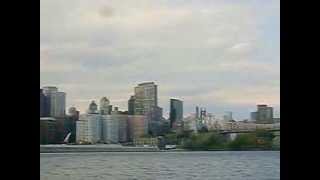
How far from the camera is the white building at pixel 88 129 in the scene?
482 centimetres

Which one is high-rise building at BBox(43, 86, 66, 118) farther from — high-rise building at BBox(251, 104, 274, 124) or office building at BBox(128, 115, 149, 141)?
office building at BBox(128, 115, 149, 141)

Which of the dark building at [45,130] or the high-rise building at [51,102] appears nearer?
the dark building at [45,130]

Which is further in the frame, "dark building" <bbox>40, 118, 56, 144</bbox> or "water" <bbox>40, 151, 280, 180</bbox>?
"water" <bbox>40, 151, 280, 180</bbox>

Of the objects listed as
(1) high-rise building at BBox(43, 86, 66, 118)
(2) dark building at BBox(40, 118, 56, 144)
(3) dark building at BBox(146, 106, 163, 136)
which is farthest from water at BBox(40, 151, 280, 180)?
(2) dark building at BBox(40, 118, 56, 144)

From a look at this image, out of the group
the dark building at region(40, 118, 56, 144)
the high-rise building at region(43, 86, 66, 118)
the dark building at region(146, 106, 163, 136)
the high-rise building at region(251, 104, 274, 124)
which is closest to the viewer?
the dark building at region(40, 118, 56, 144)

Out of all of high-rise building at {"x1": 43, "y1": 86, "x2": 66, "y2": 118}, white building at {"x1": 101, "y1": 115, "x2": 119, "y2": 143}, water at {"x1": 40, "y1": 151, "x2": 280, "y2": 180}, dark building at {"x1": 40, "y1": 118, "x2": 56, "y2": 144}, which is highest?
high-rise building at {"x1": 43, "y1": 86, "x2": 66, "y2": 118}

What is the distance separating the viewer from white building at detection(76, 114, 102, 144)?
15.8 ft

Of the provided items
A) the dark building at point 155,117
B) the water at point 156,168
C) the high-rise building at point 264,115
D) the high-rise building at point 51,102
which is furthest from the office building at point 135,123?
the water at point 156,168

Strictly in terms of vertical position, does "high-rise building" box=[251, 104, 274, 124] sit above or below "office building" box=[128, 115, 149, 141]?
above

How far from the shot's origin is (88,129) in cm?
536

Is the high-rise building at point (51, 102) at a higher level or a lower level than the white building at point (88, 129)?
higher

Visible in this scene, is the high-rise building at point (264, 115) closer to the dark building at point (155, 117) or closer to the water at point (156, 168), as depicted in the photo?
the dark building at point (155, 117)
